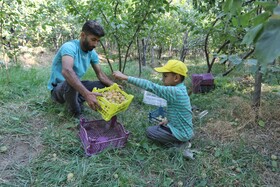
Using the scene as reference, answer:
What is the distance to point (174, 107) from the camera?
7.67 ft

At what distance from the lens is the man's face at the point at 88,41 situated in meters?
2.62

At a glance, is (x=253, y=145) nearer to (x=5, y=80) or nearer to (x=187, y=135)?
(x=187, y=135)

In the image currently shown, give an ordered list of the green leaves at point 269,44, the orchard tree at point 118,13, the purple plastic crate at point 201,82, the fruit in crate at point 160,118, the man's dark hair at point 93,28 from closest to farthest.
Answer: the green leaves at point 269,44 < the man's dark hair at point 93,28 < the fruit in crate at point 160,118 < the orchard tree at point 118,13 < the purple plastic crate at point 201,82

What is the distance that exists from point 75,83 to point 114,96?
1.31ft

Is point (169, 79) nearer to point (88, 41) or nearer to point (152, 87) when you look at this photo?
point (152, 87)

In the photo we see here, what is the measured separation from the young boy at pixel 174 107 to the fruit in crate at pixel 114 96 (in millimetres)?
198

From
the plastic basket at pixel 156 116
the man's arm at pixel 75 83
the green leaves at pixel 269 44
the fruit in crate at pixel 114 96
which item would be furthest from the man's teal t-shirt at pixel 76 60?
the green leaves at pixel 269 44

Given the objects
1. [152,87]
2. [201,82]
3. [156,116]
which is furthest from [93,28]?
[201,82]

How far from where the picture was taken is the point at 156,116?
2.99m

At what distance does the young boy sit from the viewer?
220cm

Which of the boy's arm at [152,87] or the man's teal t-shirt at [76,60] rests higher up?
the man's teal t-shirt at [76,60]

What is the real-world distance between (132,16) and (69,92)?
5.95 ft

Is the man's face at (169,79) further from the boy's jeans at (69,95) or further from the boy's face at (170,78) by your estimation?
the boy's jeans at (69,95)

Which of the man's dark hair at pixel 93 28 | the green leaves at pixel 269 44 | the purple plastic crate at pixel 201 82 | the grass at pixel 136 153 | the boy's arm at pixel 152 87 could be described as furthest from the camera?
the purple plastic crate at pixel 201 82
